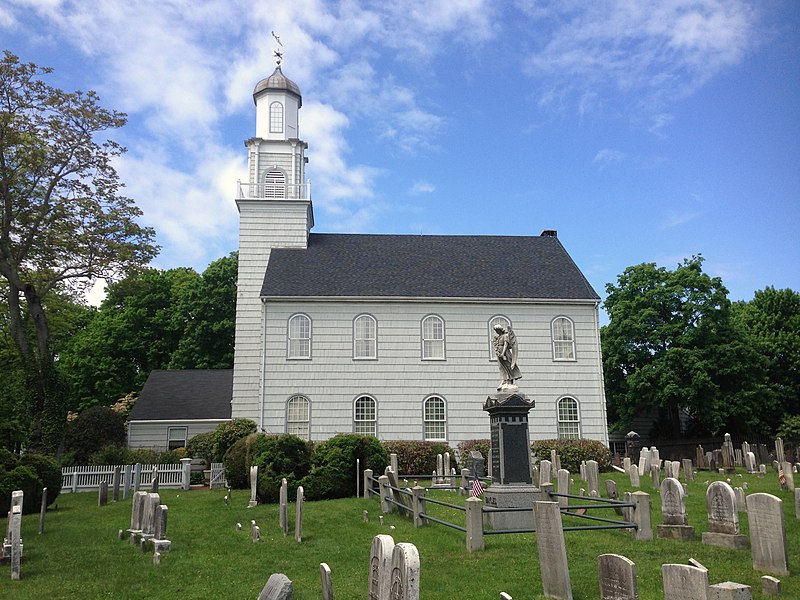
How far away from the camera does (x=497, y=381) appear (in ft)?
98.3

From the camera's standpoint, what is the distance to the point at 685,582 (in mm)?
5672

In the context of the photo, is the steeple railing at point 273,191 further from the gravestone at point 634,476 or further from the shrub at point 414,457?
the gravestone at point 634,476

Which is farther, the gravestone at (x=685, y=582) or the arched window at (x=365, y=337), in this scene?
the arched window at (x=365, y=337)

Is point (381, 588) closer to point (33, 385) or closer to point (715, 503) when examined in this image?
point (715, 503)

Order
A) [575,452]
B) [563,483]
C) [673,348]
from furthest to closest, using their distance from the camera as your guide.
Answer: [673,348] → [575,452] → [563,483]

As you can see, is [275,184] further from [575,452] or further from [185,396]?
[575,452]

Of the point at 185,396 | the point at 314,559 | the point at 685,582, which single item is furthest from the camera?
the point at 185,396

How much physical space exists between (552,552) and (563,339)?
2297cm

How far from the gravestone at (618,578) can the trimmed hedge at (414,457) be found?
20392 mm

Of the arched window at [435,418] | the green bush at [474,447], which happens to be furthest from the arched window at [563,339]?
the arched window at [435,418]

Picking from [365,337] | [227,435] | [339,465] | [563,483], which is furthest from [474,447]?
[563,483]

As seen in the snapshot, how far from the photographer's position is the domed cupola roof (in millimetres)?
35156

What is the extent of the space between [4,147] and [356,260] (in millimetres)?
15277

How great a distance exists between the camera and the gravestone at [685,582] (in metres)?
5.54
